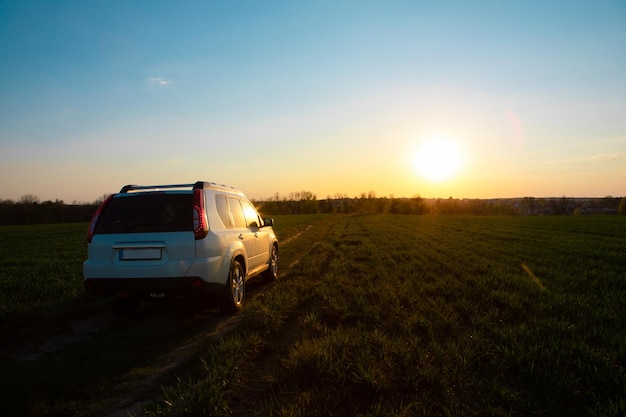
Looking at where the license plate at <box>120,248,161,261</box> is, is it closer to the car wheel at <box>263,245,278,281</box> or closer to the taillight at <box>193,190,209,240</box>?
the taillight at <box>193,190,209,240</box>

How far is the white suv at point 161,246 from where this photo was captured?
5684 millimetres

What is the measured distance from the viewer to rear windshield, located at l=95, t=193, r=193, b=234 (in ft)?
19.4

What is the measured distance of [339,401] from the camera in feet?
11.0

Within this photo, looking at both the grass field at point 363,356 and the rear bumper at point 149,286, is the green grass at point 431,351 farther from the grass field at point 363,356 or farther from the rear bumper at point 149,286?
the rear bumper at point 149,286

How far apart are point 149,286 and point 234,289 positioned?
151 cm

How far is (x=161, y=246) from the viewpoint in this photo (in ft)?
18.8

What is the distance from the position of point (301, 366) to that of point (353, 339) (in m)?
1.03

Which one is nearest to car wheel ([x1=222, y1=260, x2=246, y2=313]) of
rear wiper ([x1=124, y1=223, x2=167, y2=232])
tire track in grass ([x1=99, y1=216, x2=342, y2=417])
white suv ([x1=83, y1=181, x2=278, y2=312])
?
white suv ([x1=83, y1=181, x2=278, y2=312])

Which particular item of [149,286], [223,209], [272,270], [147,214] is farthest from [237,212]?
[272,270]

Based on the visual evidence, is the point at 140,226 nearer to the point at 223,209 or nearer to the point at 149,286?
the point at 149,286

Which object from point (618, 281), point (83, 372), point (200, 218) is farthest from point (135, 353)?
point (618, 281)

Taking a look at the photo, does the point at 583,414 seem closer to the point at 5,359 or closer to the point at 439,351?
the point at 439,351

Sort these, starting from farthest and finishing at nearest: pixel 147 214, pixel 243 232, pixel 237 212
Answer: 1. pixel 237 212
2. pixel 243 232
3. pixel 147 214

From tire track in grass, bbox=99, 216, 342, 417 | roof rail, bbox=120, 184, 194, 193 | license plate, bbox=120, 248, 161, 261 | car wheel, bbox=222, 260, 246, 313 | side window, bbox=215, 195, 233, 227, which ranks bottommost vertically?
tire track in grass, bbox=99, 216, 342, 417
